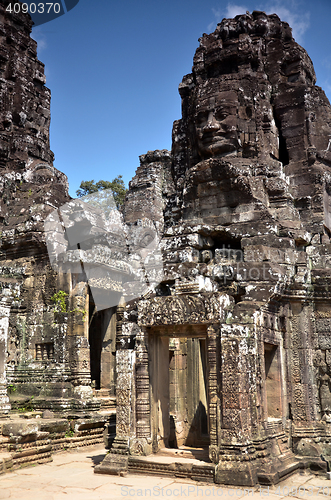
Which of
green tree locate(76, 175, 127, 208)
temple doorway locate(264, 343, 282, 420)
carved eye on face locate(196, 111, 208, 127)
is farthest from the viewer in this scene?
green tree locate(76, 175, 127, 208)

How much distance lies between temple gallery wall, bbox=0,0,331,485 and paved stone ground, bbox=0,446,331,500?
21 cm

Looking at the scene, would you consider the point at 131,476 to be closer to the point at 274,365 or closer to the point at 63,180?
the point at 274,365

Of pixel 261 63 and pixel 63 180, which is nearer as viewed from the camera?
pixel 261 63

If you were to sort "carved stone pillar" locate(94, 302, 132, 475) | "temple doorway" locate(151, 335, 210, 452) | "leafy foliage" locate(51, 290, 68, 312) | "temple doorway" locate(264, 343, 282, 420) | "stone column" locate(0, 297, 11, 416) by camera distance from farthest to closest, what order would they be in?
"leafy foliage" locate(51, 290, 68, 312) → "temple doorway" locate(151, 335, 210, 452) → "stone column" locate(0, 297, 11, 416) → "temple doorway" locate(264, 343, 282, 420) → "carved stone pillar" locate(94, 302, 132, 475)

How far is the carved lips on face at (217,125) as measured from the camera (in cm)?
1021

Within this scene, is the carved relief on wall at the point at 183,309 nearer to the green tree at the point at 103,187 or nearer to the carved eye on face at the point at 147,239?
the carved eye on face at the point at 147,239

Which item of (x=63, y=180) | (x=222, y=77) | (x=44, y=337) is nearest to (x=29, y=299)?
(x=44, y=337)

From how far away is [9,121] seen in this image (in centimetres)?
1460

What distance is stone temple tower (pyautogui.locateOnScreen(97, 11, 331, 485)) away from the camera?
700cm

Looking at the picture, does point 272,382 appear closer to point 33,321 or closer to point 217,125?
point 217,125

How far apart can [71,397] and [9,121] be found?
8623 millimetres

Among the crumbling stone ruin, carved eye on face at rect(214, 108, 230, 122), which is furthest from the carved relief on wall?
carved eye on face at rect(214, 108, 230, 122)

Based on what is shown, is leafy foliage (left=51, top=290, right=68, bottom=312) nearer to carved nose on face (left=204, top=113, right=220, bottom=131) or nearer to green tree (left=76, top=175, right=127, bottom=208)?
carved nose on face (left=204, top=113, right=220, bottom=131)

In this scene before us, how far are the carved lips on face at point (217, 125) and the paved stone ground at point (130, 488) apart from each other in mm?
6509
